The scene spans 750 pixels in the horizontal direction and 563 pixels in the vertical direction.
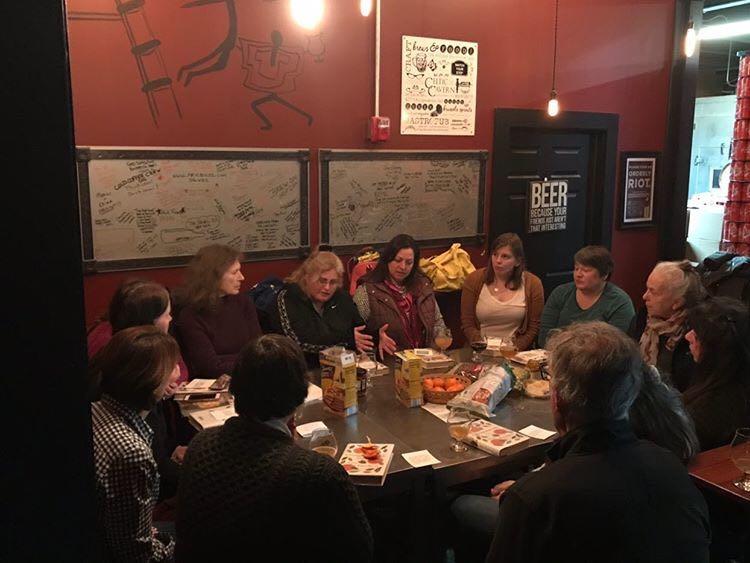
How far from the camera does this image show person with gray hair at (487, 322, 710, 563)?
4.92 ft

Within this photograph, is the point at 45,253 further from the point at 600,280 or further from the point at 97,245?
the point at 600,280

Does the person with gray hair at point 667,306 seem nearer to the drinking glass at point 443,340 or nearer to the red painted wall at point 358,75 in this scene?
the drinking glass at point 443,340

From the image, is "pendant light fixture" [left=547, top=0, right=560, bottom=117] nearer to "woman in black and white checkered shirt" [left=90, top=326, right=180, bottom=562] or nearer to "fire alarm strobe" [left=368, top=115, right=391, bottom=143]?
"fire alarm strobe" [left=368, top=115, right=391, bottom=143]

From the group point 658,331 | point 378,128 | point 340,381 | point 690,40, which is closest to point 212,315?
point 340,381

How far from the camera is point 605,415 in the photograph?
1.65 meters

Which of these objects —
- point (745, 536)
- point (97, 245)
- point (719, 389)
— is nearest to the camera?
point (745, 536)

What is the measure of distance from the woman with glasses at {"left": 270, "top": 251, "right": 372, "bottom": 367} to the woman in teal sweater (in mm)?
1200

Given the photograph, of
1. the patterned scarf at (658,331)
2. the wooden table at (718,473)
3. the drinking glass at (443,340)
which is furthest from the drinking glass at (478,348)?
the wooden table at (718,473)

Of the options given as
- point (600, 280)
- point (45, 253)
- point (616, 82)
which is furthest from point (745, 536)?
point (616, 82)

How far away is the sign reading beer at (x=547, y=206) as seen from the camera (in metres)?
5.53

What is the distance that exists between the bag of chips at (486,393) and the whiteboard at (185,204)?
1944mm

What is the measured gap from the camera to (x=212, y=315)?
3586mm

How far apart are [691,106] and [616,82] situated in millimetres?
965

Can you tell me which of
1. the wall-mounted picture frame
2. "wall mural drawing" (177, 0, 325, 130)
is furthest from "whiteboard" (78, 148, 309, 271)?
the wall-mounted picture frame
